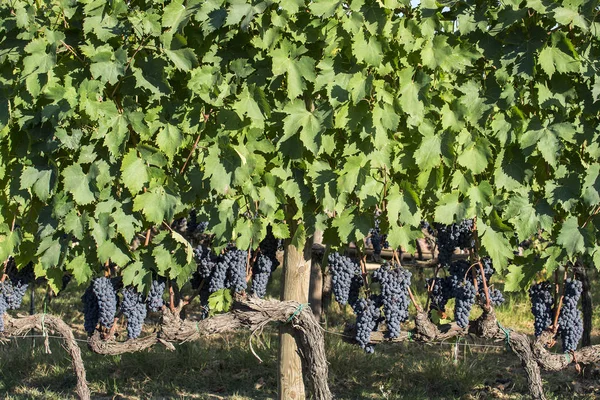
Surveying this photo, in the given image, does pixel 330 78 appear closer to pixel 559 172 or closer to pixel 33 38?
pixel 559 172

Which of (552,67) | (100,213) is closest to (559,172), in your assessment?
(552,67)

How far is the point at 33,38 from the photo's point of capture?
412 cm

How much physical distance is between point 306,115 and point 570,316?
200 cm

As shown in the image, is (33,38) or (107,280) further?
(107,280)

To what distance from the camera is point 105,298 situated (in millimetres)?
4738

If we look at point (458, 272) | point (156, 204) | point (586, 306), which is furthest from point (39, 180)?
point (586, 306)

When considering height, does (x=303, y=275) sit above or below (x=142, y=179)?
below

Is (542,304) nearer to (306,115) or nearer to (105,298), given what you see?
(306,115)

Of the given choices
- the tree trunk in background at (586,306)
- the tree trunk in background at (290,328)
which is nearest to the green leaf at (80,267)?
the tree trunk in background at (290,328)

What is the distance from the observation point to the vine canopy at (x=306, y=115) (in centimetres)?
395

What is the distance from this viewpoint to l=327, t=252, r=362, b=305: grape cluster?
4629 mm

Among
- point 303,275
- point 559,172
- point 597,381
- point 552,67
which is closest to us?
point 552,67

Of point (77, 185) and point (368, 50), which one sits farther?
point (77, 185)

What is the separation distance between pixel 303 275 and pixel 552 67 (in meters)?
1.81
